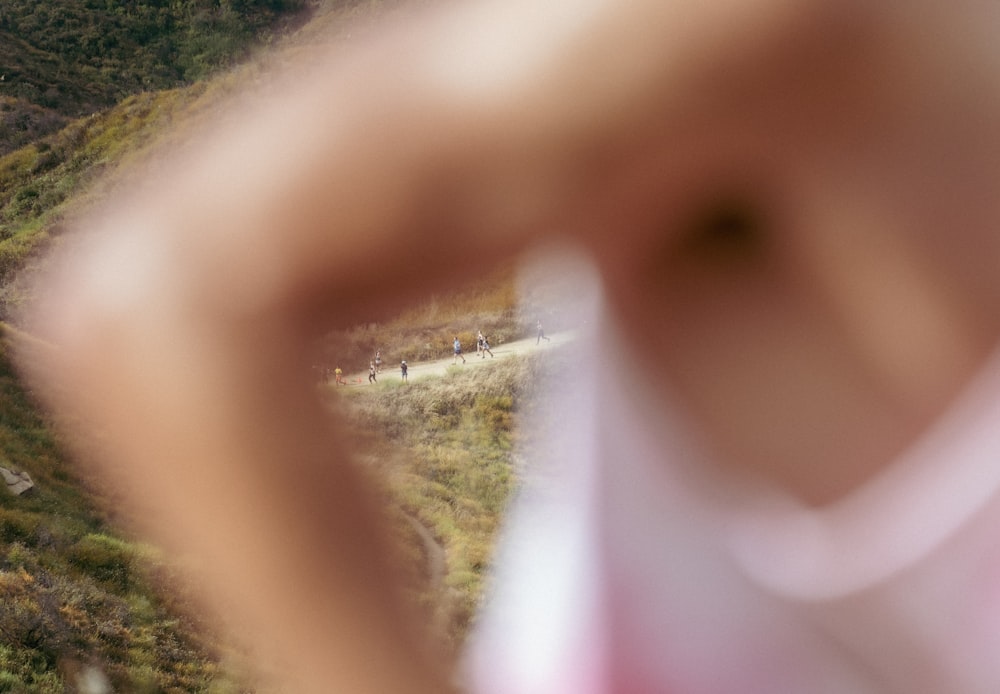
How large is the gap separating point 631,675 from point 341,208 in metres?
3.82

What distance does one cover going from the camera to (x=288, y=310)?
5.21 m

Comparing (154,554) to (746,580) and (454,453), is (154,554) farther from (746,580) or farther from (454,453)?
(746,580)

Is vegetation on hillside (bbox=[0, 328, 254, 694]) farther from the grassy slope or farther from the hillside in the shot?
the hillside

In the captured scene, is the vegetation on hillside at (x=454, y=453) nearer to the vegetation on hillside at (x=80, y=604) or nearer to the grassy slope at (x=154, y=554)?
the grassy slope at (x=154, y=554)

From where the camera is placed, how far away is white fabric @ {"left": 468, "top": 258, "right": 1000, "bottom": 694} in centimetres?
386

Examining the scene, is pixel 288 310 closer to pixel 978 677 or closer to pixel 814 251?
pixel 814 251

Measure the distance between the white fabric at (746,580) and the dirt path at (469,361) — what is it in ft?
2.36

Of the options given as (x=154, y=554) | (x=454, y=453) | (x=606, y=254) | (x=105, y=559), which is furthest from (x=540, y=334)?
(x=105, y=559)

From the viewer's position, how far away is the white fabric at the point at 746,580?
12.7 feet

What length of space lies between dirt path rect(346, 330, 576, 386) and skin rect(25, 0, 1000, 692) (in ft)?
1.49

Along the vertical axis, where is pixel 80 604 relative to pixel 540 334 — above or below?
below

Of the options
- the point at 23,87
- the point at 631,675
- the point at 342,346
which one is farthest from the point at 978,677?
the point at 23,87

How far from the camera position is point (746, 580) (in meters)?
4.05

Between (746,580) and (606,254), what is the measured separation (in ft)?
7.35
